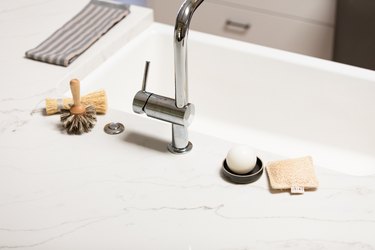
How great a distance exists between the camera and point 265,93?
4.90ft

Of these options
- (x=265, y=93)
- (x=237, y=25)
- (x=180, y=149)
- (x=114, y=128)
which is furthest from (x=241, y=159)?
(x=237, y=25)

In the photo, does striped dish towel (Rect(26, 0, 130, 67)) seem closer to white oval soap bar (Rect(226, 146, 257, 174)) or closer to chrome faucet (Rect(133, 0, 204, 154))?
chrome faucet (Rect(133, 0, 204, 154))

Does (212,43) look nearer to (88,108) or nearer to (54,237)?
(88,108)

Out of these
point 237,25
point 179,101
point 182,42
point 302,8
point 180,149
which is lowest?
point 237,25

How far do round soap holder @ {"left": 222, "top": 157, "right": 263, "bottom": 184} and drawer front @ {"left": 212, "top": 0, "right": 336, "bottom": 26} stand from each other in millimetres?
1329

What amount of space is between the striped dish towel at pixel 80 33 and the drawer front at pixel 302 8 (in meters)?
0.90

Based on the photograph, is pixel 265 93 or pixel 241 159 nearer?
pixel 241 159

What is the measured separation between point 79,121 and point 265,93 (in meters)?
0.56

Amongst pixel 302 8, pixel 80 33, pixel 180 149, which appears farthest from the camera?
pixel 302 8

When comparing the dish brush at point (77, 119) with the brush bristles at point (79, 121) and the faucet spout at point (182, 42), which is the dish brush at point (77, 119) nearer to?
the brush bristles at point (79, 121)

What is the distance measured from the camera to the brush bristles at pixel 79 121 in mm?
1160

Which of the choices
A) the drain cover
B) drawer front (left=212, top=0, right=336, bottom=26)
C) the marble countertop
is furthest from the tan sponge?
drawer front (left=212, top=0, right=336, bottom=26)

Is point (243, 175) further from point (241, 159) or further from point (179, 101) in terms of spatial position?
point (179, 101)

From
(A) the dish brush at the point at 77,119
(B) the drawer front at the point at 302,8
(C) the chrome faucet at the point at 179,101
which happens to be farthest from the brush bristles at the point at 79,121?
(B) the drawer front at the point at 302,8
